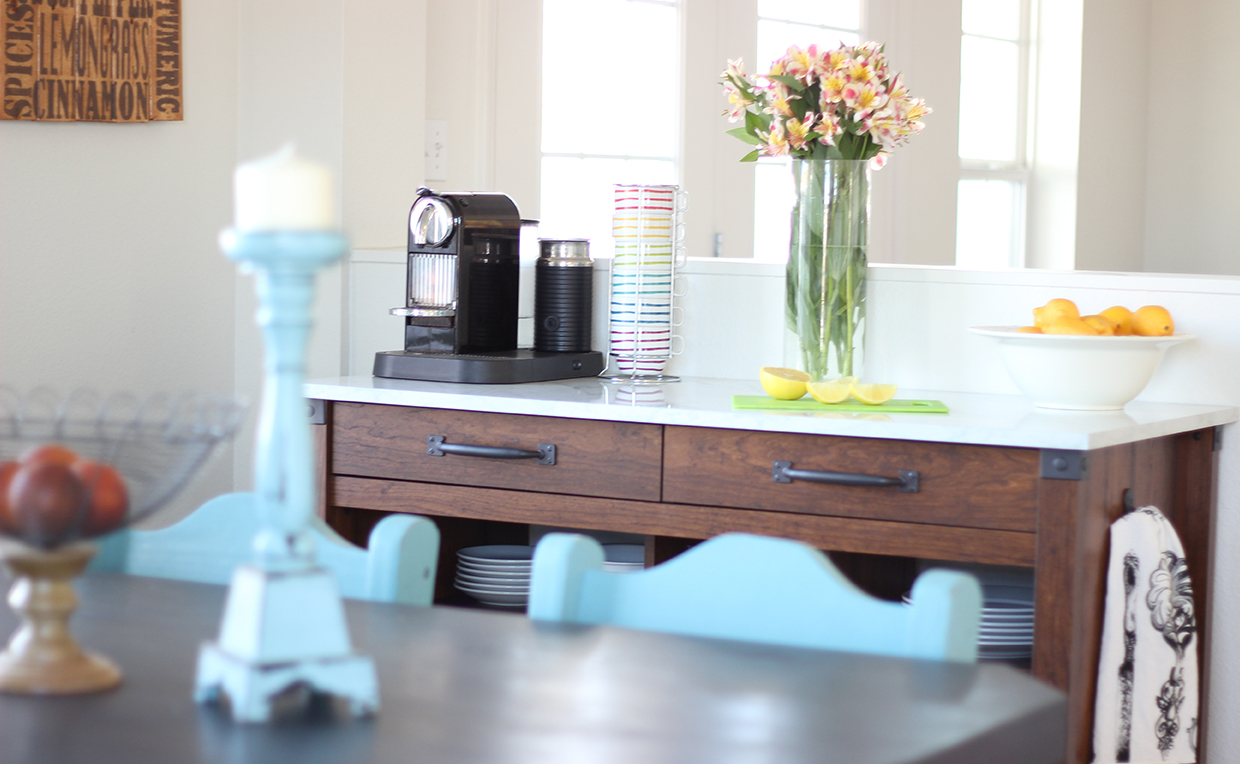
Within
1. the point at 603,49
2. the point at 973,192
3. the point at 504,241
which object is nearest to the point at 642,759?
the point at 504,241

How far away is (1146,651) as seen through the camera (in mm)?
1928

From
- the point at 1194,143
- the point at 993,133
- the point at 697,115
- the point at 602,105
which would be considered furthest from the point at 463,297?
the point at 1194,143

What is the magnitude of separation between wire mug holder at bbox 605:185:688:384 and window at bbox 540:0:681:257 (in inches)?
45.9

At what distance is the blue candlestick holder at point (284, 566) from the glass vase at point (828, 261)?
1.54m

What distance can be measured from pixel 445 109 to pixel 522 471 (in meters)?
1.36

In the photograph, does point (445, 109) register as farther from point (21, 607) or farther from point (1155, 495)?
point (21, 607)

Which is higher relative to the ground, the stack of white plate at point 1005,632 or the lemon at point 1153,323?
the lemon at point 1153,323

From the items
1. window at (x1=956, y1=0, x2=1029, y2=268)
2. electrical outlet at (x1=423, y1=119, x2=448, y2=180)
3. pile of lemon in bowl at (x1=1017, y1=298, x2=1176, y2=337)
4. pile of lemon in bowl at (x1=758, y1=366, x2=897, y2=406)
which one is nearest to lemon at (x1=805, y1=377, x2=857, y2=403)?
pile of lemon in bowl at (x1=758, y1=366, x2=897, y2=406)

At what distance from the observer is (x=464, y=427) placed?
7.25 ft

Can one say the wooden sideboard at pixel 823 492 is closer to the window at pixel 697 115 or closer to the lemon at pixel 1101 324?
the lemon at pixel 1101 324

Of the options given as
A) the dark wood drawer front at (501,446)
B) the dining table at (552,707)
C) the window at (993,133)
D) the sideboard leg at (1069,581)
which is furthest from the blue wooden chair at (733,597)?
the window at (993,133)

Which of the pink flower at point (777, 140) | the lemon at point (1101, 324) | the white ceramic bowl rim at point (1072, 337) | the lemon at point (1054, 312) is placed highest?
the pink flower at point (777, 140)

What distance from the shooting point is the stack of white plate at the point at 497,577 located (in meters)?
2.32

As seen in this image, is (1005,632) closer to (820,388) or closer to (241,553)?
(820,388)
